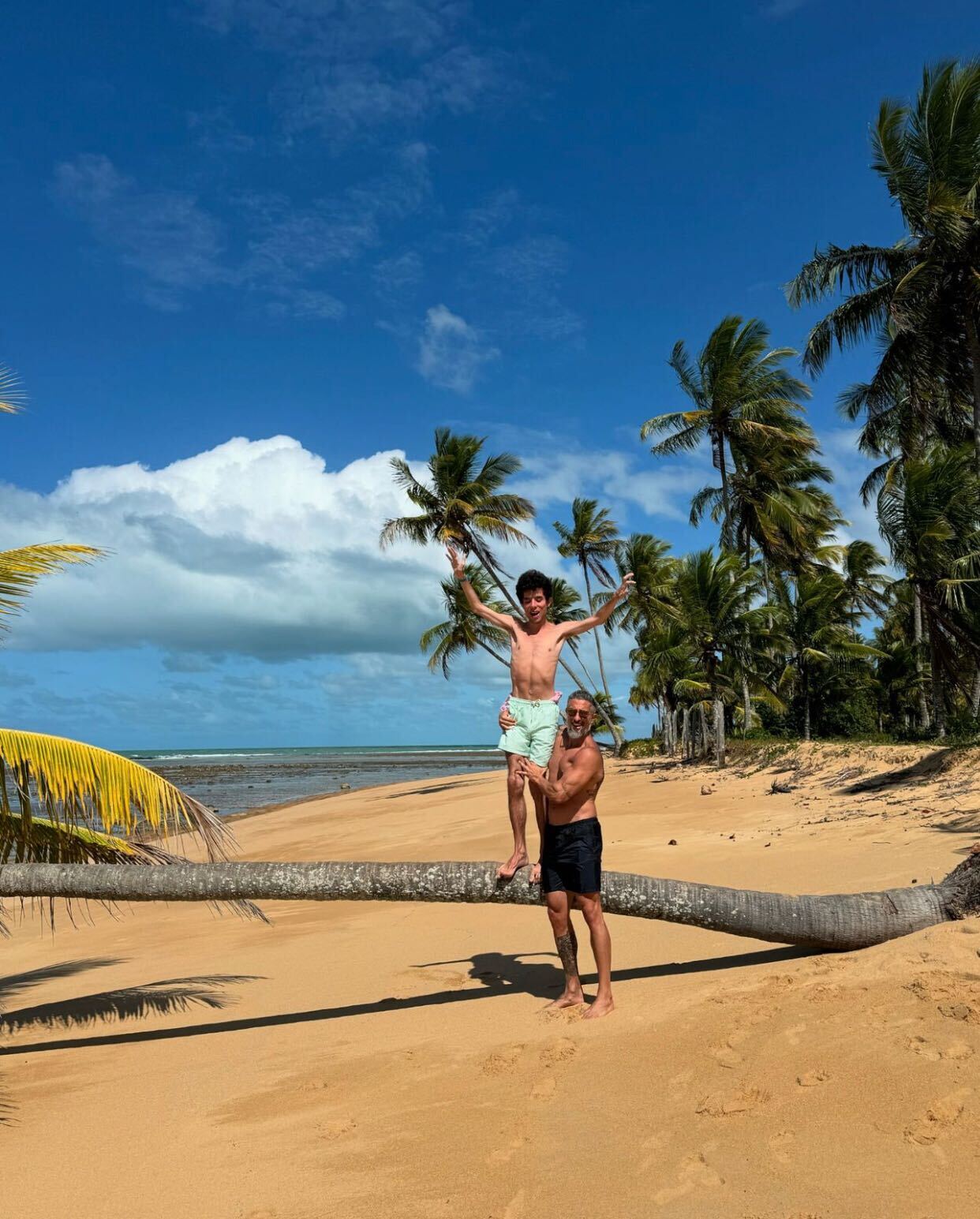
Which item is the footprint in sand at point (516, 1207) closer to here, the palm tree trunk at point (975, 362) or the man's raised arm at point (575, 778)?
the man's raised arm at point (575, 778)

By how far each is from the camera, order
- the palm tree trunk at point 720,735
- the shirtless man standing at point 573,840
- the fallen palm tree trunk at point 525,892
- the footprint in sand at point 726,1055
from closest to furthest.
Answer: the footprint in sand at point 726,1055 < the fallen palm tree trunk at point 525,892 < the shirtless man standing at point 573,840 < the palm tree trunk at point 720,735

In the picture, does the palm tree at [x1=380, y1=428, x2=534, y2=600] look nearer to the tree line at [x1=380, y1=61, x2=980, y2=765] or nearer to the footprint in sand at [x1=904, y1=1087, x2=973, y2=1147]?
the tree line at [x1=380, y1=61, x2=980, y2=765]

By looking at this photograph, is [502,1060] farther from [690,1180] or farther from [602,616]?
[602,616]

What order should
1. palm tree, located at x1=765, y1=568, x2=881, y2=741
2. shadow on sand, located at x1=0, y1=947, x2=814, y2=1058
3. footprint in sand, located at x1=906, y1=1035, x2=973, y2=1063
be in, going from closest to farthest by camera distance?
footprint in sand, located at x1=906, y1=1035, x2=973, y2=1063, shadow on sand, located at x1=0, y1=947, x2=814, y2=1058, palm tree, located at x1=765, y1=568, x2=881, y2=741

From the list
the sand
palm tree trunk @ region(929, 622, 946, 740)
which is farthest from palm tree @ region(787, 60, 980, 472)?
the sand

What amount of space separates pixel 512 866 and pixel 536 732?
2.70ft

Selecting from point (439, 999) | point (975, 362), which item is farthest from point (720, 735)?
point (439, 999)

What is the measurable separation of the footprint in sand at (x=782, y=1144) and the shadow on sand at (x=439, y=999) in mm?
2180

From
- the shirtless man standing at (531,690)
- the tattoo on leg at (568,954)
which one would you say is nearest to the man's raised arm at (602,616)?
the shirtless man standing at (531,690)

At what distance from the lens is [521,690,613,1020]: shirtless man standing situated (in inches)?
180

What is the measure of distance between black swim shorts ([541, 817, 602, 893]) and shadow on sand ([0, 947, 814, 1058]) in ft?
3.32

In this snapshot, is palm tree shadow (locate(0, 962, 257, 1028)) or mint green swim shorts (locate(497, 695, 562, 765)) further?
palm tree shadow (locate(0, 962, 257, 1028))

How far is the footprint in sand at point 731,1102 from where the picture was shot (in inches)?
121

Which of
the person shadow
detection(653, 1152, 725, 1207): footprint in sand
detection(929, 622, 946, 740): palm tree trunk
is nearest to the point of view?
detection(653, 1152, 725, 1207): footprint in sand
